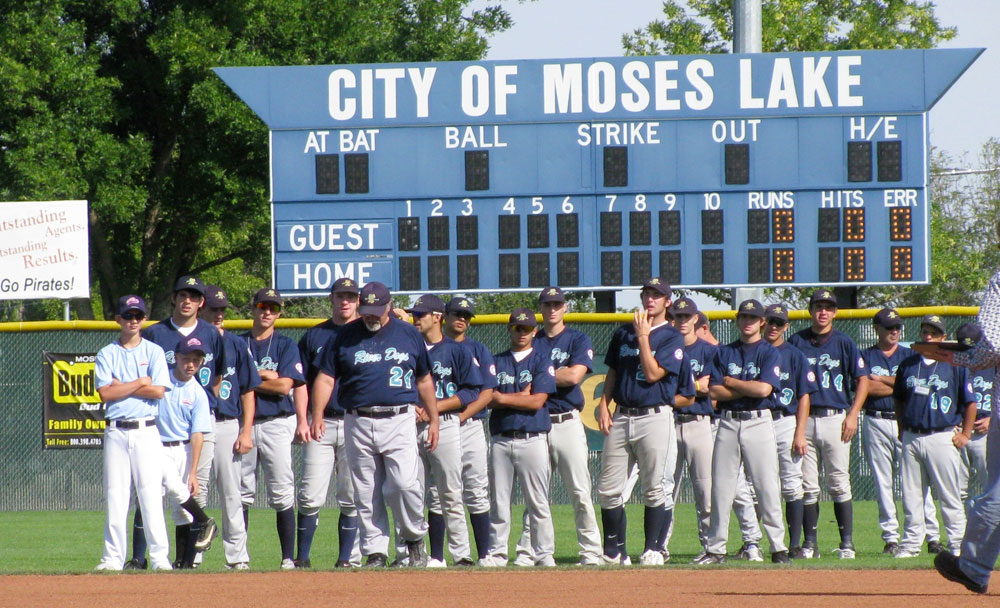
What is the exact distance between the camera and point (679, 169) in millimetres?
15273

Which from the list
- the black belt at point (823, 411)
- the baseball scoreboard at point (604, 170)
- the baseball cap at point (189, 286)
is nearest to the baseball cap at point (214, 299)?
the baseball cap at point (189, 286)

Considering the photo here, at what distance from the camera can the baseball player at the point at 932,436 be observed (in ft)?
32.0

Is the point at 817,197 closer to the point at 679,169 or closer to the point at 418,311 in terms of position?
the point at 679,169

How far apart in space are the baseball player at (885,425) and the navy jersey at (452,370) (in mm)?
3209

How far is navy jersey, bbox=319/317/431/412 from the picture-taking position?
8414 millimetres

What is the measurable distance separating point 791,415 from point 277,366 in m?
3.80

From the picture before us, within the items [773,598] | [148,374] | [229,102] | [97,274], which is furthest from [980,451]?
[97,274]

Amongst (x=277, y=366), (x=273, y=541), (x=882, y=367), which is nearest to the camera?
(x=277, y=366)

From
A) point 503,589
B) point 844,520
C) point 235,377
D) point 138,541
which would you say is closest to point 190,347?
point 235,377

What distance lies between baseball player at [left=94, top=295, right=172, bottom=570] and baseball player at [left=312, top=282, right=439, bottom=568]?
1.04m

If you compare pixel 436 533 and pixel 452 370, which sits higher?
pixel 452 370

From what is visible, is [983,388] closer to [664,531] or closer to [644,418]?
[664,531]

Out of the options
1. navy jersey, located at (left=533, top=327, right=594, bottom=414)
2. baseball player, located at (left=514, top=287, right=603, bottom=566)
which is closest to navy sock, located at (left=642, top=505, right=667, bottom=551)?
baseball player, located at (left=514, top=287, right=603, bottom=566)

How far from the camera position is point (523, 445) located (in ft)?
29.9
